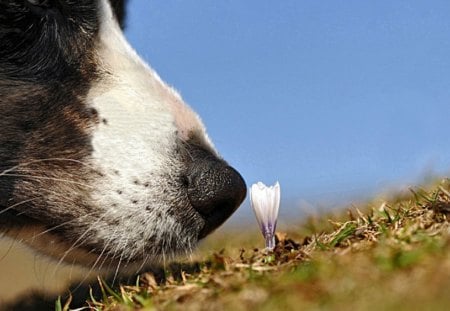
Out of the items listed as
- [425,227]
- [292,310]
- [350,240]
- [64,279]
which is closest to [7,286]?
[64,279]

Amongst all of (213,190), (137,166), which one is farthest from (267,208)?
(137,166)

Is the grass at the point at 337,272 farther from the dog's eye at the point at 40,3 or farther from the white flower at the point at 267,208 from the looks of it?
the dog's eye at the point at 40,3

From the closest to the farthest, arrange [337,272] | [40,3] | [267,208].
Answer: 1. [337,272]
2. [267,208]
3. [40,3]

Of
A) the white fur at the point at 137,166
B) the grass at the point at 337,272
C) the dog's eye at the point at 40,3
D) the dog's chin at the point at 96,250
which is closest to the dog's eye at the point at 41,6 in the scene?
the dog's eye at the point at 40,3

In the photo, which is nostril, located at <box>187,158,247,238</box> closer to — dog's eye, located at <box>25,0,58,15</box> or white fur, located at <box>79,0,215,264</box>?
white fur, located at <box>79,0,215,264</box>

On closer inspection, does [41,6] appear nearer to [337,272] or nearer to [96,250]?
[96,250]

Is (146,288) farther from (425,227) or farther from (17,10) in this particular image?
(17,10)

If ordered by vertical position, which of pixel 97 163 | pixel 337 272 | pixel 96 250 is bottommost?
pixel 337 272
